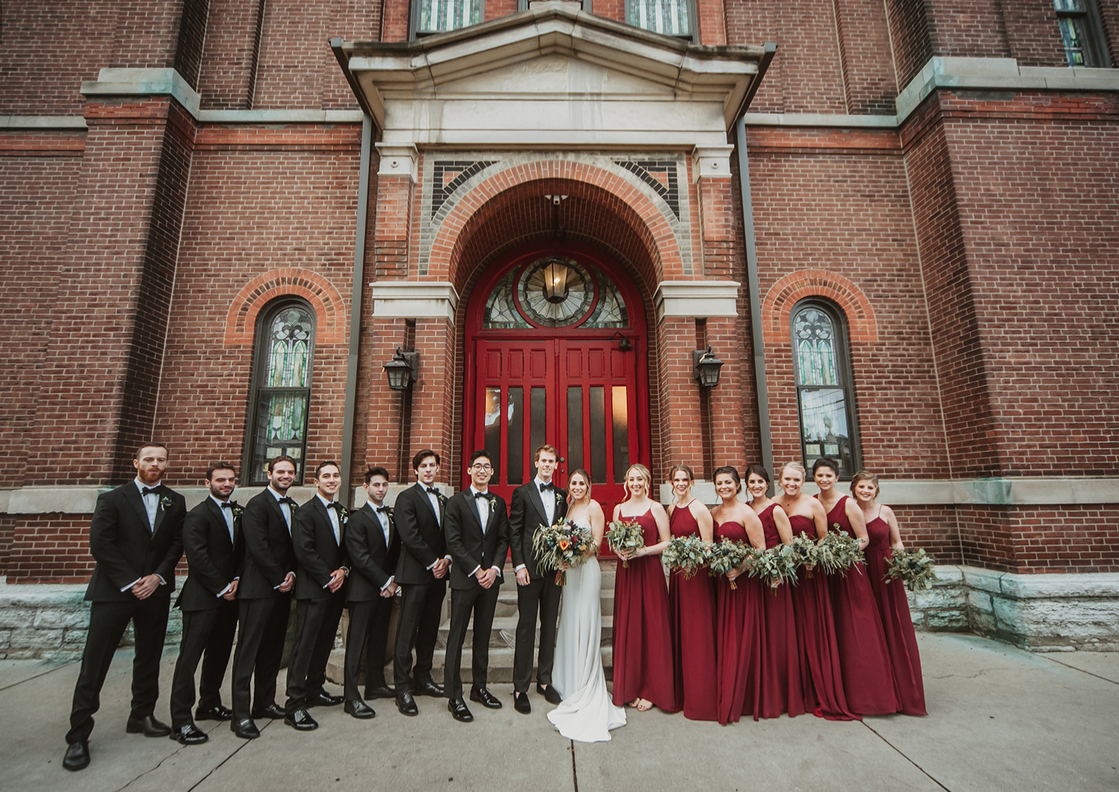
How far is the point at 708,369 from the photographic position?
6.48 meters

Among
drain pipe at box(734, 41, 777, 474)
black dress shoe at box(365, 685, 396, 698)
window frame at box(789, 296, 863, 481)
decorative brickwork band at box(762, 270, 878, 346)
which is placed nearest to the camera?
black dress shoe at box(365, 685, 396, 698)

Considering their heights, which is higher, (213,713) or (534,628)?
(534,628)

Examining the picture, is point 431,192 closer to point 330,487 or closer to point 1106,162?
point 330,487

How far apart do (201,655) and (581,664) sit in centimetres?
307

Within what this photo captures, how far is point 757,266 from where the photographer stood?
24.8ft

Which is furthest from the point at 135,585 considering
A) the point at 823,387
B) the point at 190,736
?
the point at 823,387

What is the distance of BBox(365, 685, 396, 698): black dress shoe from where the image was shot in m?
4.63

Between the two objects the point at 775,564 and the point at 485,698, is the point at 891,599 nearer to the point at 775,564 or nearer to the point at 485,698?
the point at 775,564

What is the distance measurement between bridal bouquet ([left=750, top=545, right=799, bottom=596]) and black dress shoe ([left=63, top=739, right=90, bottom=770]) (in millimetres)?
4941

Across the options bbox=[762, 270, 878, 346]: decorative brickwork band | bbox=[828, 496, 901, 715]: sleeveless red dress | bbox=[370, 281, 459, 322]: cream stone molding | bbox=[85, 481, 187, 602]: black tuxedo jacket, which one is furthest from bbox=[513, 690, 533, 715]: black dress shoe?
bbox=[762, 270, 878, 346]: decorative brickwork band

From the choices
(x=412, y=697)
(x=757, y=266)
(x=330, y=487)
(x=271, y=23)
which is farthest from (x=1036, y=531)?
(x=271, y=23)

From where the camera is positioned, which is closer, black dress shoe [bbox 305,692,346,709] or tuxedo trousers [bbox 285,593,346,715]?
tuxedo trousers [bbox 285,593,346,715]

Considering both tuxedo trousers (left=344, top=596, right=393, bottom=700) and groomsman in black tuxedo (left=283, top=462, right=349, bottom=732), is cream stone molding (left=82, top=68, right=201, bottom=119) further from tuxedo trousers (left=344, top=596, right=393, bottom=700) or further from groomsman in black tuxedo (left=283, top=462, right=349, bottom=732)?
tuxedo trousers (left=344, top=596, right=393, bottom=700)

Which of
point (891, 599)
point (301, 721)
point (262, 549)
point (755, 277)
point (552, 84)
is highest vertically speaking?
point (552, 84)
